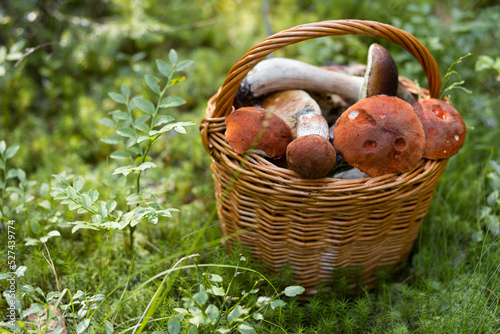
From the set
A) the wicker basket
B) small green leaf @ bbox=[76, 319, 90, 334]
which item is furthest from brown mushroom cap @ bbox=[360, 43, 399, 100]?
small green leaf @ bbox=[76, 319, 90, 334]

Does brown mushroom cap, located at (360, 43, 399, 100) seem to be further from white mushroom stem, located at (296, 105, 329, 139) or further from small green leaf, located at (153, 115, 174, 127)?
small green leaf, located at (153, 115, 174, 127)

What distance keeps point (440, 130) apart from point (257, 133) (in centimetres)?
88

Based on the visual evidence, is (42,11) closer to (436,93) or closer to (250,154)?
(250,154)

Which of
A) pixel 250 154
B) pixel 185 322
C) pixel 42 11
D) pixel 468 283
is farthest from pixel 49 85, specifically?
pixel 468 283

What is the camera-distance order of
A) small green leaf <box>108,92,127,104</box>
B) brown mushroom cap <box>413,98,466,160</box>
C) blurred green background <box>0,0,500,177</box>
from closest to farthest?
brown mushroom cap <box>413,98,466,160</box>, small green leaf <box>108,92,127,104</box>, blurred green background <box>0,0,500,177</box>

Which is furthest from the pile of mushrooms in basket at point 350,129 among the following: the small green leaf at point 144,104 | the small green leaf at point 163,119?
the small green leaf at point 144,104

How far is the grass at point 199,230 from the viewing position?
5.49 feet

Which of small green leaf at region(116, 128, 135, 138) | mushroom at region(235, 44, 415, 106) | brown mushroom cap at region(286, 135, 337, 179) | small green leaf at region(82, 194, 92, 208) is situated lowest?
small green leaf at region(82, 194, 92, 208)

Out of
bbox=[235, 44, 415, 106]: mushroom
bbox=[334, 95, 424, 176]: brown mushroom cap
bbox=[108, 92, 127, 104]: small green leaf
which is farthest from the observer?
bbox=[235, 44, 415, 106]: mushroom

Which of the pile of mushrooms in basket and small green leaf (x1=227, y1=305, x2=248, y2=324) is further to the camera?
the pile of mushrooms in basket

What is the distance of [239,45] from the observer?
12.6 ft

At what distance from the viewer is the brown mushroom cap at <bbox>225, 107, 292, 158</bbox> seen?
1706 millimetres

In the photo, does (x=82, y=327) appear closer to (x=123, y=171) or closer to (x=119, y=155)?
(x=123, y=171)

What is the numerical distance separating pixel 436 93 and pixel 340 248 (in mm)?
987
